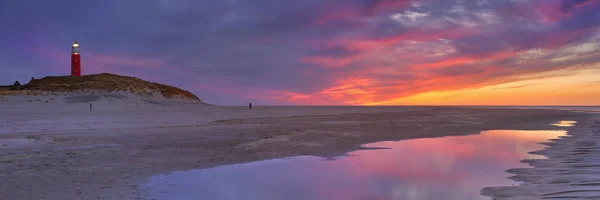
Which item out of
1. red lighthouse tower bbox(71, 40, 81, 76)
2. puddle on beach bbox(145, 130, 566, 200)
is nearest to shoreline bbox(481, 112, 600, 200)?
puddle on beach bbox(145, 130, 566, 200)

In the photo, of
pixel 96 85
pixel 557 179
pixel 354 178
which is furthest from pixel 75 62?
pixel 557 179

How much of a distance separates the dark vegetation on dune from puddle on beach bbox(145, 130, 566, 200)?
47.6 metres

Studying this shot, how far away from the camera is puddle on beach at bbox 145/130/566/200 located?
7.43 metres

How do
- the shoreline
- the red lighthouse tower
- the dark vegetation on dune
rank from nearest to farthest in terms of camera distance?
the shoreline, the dark vegetation on dune, the red lighthouse tower

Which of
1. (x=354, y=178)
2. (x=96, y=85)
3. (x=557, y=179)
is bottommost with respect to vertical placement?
(x=354, y=178)

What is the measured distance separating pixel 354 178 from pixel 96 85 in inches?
2124

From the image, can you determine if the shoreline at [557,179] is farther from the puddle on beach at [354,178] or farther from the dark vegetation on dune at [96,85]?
the dark vegetation on dune at [96,85]

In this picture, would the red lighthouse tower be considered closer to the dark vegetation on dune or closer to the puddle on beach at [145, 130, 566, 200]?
the dark vegetation on dune

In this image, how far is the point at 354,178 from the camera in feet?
29.5

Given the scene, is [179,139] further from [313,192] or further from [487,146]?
[487,146]

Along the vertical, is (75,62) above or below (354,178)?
above

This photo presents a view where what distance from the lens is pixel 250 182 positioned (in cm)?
855

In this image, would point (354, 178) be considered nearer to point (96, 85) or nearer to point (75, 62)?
point (96, 85)

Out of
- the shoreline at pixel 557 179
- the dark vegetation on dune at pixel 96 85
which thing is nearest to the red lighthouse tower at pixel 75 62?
the dark vegetation on dune at pixel 96 85
